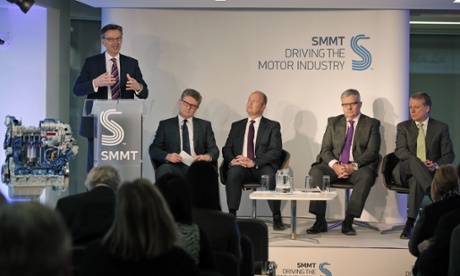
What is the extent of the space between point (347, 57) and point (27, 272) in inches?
307

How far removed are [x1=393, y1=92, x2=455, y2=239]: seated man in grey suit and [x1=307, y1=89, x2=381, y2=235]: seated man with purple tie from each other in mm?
264

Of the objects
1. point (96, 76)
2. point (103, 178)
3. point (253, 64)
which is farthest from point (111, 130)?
point (253, 64)

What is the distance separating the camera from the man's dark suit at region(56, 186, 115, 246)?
356 centimetres

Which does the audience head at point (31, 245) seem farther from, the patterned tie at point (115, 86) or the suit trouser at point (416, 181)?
the suit trouser at point (416, 181)

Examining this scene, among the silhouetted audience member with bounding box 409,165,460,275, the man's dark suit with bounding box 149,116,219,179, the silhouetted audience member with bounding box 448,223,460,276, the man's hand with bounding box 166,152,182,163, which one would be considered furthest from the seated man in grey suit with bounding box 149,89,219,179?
the silhouetted audience member with bounding box 448,223,460,276

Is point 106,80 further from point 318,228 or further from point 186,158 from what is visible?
point 318,228

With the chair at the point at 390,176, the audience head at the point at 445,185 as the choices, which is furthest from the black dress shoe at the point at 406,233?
the audience head at the point at 445,185

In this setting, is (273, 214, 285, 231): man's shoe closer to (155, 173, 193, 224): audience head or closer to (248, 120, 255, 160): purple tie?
(248, 120, 255, 160): purple tie

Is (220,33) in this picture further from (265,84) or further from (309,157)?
(309,157)

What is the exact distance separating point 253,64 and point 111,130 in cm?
326

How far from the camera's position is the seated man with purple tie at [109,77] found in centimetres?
689

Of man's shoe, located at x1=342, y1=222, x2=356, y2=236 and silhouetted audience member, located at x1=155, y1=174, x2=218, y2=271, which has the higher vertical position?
silhouetted audience member, located at x1=155, y1=174, x2=218, y2=271

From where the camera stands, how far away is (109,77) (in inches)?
266

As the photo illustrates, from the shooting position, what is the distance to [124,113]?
20.0 ft
